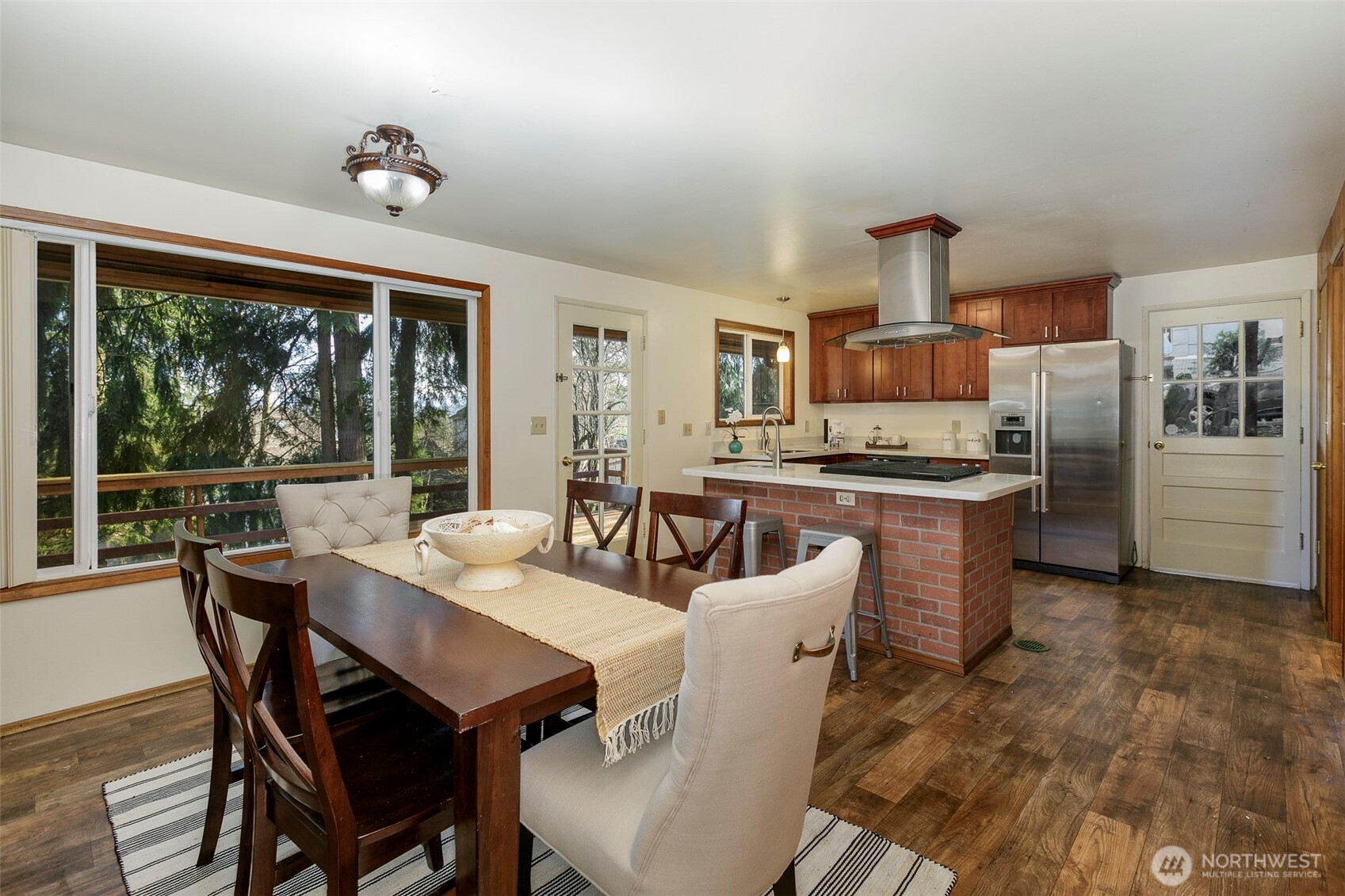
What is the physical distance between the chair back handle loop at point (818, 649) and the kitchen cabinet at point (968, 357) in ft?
15.6

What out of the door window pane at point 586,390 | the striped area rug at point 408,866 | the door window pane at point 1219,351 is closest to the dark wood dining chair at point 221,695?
the striped area rug at point 408,866

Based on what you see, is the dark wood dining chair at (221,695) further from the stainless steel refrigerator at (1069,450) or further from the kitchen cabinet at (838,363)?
the kitchen cabinet at (838,363)

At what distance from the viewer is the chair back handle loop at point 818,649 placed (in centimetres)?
107

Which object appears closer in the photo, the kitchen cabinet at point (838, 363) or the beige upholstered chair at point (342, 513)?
the beige upholstered chair at point (342, 513)

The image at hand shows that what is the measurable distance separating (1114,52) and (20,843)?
392 centimetres

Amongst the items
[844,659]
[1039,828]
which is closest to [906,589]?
[844,659]

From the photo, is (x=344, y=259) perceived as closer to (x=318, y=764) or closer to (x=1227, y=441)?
(x=318, y=764)

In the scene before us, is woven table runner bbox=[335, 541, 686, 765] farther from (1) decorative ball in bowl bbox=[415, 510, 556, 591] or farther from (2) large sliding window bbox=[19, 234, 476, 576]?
(2) large sliding window bbox=[19, 234, 476, 576]

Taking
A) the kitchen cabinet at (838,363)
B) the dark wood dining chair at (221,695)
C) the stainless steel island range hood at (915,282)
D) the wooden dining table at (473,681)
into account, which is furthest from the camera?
the kitchen cabinet at (838,363)

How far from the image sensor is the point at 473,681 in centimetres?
119

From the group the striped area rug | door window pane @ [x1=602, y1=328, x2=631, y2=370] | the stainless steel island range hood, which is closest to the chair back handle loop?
the striped area rug

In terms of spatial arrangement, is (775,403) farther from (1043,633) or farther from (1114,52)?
(1114,52)

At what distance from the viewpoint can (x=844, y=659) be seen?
312 cm

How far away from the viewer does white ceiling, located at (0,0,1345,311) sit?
5.57ft
